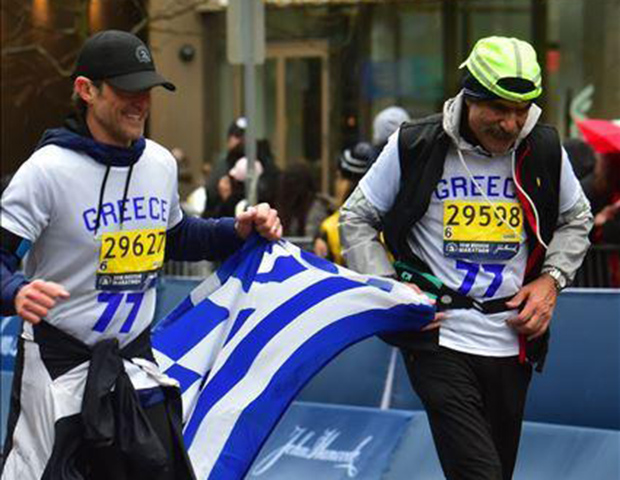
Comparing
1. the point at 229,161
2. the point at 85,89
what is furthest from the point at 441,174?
the point at 229,161

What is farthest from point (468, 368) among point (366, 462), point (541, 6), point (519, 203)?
point (541, 6)

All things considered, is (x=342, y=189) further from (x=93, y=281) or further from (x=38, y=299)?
(x=38, y=299)

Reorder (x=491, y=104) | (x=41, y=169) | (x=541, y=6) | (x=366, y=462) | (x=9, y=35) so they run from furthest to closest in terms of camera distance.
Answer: (x=541, y=6), (x=9, y=35), (x=366, y=462), (x=491, y=104), (x=41, y=169)

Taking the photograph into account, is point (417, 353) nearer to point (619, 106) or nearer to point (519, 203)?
point (519, 203)

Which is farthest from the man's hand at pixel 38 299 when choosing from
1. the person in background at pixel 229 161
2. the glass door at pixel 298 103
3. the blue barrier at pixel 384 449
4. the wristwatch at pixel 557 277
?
the glass door at pixel 298 103

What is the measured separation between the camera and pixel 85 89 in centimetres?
491

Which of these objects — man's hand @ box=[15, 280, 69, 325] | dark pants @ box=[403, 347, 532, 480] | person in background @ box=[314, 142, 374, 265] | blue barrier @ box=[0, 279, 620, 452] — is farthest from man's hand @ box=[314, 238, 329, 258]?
man's hand @ box=[15, 280, 69, 325]

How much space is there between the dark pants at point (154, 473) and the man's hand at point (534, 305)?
51.6 inches

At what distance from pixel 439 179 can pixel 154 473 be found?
1.51 metres

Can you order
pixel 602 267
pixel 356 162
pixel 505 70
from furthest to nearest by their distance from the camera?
pixel 602 267
pixel 356 162
pixel 505 70

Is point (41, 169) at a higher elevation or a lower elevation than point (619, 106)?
higher

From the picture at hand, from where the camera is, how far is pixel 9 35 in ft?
59.4

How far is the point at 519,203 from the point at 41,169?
1.77 meters

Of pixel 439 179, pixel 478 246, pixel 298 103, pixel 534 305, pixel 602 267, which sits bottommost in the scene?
pixel 298 103
